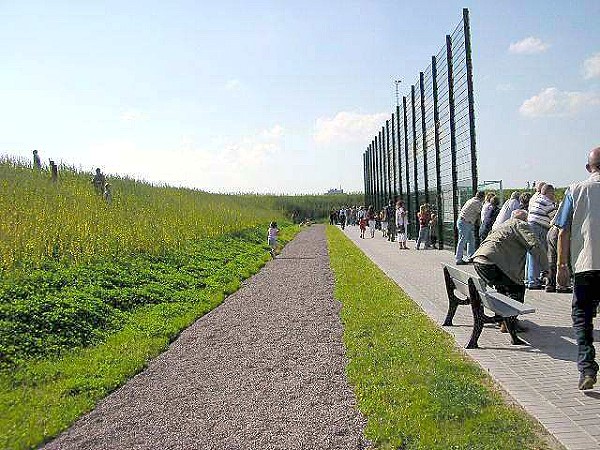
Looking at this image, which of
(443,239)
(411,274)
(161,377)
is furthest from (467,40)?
(161,377)

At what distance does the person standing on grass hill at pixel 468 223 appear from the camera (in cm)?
1653

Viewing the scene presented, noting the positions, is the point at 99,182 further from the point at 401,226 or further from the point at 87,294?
the point at 87,294

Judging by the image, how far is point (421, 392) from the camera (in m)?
5.72

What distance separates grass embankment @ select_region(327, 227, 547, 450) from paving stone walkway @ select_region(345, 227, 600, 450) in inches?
7.0

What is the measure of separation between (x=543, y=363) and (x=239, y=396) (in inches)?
119

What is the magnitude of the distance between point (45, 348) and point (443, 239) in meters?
16.8

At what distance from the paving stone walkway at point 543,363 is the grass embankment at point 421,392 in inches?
7.0

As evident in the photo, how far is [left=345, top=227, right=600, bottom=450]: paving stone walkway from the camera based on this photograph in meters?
4.80

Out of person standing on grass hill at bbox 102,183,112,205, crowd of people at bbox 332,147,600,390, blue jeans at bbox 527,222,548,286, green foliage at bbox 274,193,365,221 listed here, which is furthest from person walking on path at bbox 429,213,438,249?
green foliage at bbox 274,193,365,221

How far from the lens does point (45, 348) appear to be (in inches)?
311

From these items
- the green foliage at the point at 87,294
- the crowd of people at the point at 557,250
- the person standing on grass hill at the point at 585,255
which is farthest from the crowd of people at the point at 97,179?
the person standing on grass hill at the point at 585,255

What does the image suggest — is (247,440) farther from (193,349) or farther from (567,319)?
(567,319)

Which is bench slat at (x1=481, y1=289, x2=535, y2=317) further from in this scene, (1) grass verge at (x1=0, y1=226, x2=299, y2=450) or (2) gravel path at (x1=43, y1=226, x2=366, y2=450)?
(1) grass verge at (x1=0, y1=226, x2=299, y2=450)

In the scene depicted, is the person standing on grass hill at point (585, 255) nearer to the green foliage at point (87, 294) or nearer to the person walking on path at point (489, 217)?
the green foliage at point (87, 294)
